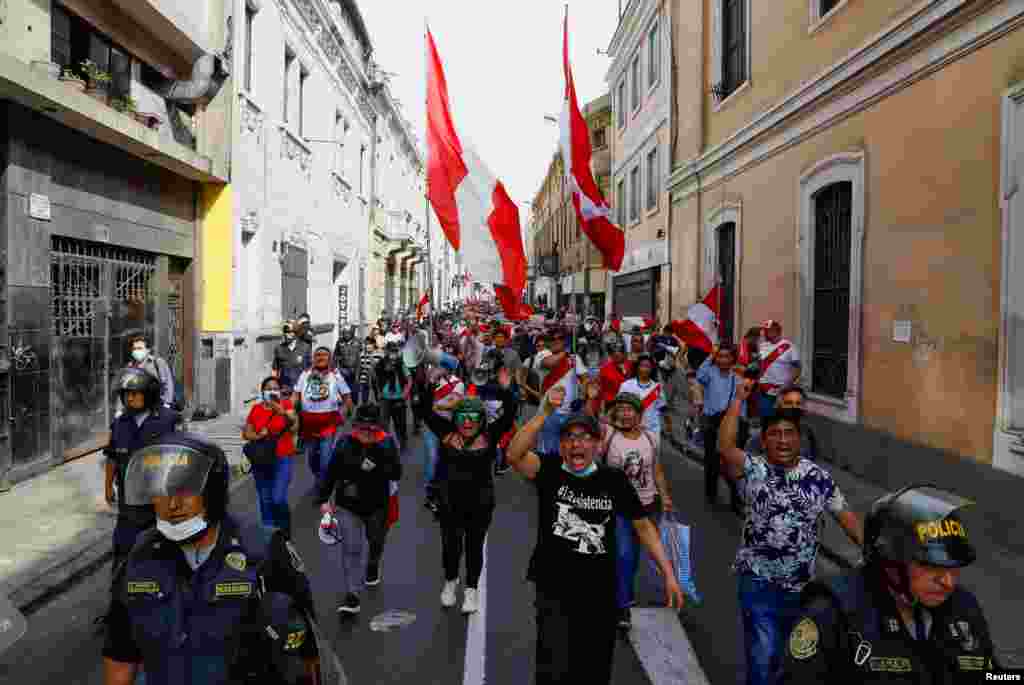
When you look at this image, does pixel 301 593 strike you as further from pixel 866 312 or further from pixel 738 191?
pixel 738 191

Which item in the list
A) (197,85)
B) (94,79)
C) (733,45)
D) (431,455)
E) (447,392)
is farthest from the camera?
(733,45)

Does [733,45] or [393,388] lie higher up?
[733,45]

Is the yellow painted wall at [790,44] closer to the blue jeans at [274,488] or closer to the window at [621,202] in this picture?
the blue jeans at [274,488]

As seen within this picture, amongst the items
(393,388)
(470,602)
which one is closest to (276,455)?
(470,602)

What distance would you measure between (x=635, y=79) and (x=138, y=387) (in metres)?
22.8

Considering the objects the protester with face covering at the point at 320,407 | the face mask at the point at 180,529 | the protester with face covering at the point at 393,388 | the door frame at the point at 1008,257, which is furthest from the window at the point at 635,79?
the face mask at the point at 180,529

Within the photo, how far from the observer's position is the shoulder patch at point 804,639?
201cm

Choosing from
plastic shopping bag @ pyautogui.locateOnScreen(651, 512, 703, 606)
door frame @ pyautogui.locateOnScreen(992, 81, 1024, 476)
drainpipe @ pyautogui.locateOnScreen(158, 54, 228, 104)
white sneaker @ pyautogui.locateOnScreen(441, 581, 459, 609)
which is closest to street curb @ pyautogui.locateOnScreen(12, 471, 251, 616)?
white sneaker @ pyautogui.locateOnScreen(441, 581, 459, 609)

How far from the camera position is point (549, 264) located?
138 ft

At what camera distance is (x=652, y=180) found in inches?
890

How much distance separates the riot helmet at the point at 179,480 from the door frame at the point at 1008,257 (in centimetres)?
693

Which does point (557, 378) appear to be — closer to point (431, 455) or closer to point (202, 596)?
point (431, 455)

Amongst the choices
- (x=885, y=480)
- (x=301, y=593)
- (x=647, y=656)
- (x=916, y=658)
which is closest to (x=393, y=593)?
(x=647, y=656)

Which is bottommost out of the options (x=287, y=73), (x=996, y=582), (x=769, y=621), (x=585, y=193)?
(x=996, y=582)
